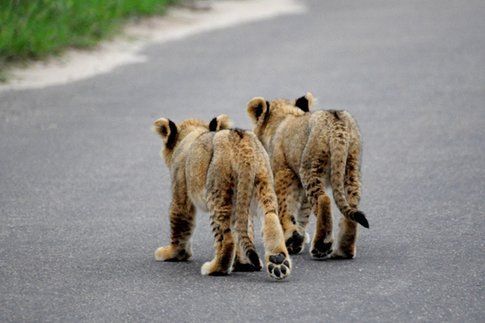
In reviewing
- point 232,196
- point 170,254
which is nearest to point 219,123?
point 232,196

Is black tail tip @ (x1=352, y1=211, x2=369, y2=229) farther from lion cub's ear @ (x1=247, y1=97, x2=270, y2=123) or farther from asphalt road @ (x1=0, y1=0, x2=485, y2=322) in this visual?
lion cub's ear @ (x1=247, y1=97, x2=270, y2=123)

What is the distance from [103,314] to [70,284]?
2.38 feet

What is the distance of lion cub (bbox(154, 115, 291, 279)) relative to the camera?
736 centimetres

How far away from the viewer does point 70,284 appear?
732cm

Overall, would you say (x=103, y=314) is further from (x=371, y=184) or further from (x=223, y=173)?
(x=371, y=184)

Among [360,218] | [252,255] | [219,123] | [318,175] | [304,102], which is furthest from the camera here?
[304,102]

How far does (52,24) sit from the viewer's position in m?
17.5

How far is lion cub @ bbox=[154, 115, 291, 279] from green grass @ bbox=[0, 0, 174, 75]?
28.3ft

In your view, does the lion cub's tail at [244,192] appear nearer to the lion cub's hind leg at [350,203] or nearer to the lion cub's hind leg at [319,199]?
the lion cub's hind leg at [319,199]

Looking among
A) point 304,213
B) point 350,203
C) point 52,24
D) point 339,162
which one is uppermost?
point 339,162

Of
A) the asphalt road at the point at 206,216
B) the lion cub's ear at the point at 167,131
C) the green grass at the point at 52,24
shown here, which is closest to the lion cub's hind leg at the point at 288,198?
the asphalt road at the point at 206,216

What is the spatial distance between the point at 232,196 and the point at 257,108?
5.46ft

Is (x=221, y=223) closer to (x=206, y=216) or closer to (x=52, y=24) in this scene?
(x=206, y=216)

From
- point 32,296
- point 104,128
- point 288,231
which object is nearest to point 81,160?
point 104,128
